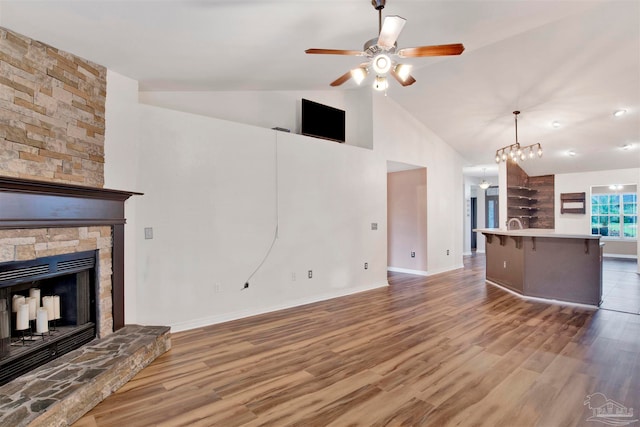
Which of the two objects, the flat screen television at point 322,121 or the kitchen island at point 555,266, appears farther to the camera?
the flat screen television at point 322,121

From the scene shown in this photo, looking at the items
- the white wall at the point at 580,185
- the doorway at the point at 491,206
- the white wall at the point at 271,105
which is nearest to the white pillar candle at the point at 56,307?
the white wall at the point at 271,105

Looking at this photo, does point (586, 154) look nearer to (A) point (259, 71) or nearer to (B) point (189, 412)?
(A) point (259, 71)

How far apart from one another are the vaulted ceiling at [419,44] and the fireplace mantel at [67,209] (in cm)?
125

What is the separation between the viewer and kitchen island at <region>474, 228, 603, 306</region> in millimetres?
4770

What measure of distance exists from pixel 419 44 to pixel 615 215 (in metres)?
9.46

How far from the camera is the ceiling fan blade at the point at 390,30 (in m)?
2.37

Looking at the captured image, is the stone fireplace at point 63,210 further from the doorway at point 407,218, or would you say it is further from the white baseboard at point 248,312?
the doorway at point 407,218

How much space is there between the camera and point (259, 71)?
13.5 ft

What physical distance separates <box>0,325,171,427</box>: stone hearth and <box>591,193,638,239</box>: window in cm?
1174

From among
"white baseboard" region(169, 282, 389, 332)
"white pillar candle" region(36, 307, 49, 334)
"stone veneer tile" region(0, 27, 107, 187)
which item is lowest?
"white baseboard" region(169, 282, 389, 332)

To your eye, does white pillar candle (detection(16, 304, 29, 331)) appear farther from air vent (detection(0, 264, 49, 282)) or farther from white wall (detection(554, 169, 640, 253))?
→ white wall (detection(554, 169, 640, 253))

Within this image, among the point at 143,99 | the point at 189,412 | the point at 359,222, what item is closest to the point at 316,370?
the point at 189,412

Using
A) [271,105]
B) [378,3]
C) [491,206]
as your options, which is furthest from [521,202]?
[378,3]

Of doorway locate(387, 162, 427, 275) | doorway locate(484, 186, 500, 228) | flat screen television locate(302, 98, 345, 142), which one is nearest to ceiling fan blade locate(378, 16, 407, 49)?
flat screen television locate(302, 98, 345, 142)
